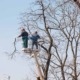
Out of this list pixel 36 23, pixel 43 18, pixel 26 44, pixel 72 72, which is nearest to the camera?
pixel 26 44

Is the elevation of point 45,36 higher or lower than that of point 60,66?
higher

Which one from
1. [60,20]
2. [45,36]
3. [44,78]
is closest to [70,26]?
[60,20]

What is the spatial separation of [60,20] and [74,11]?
1301 mm

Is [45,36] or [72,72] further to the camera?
[72,72]

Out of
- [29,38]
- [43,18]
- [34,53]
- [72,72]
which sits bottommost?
[72,72]

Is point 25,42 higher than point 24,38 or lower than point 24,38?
lower

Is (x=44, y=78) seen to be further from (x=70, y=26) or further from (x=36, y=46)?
(x=70, y=26)

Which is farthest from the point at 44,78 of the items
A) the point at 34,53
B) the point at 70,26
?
the point at 70,26

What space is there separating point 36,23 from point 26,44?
16.6 feet

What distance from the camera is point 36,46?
1248 cm

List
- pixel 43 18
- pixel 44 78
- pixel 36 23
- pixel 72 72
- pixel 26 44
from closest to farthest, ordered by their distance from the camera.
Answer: pixel 26 44
pixel 44 78
pixel 43 18
pixel 36 23
pixel 72 72

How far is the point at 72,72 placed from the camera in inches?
712

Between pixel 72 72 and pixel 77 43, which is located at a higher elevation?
pixel 77 43

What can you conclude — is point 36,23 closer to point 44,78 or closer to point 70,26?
point 70,26
